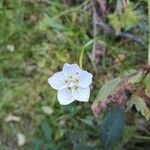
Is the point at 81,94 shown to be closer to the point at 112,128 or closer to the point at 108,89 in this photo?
the point at 108,89

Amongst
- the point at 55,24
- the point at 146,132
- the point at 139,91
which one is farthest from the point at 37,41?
the point at 139,91

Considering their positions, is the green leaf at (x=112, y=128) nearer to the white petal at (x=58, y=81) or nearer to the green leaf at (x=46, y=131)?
the white petal at (x=58, y=81)

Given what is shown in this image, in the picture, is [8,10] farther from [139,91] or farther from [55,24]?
[139,91]

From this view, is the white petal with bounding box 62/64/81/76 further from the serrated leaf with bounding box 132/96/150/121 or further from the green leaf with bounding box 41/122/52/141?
the green leaf with bounding box 41/122/52/141

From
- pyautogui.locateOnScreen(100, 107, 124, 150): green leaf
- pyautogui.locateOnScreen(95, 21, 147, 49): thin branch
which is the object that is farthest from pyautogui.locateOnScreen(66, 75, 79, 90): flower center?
pyautogui.locateOnScreen(95, 21, 147, 49): thin branch

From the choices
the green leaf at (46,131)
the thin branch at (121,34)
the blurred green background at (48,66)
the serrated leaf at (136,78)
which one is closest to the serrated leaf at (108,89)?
the serrated leaf at (136,78)

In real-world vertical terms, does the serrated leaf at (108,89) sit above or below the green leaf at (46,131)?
above

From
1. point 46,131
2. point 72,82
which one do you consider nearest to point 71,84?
point 72,82
